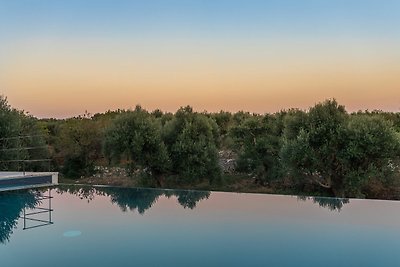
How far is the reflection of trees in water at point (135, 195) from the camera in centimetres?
870

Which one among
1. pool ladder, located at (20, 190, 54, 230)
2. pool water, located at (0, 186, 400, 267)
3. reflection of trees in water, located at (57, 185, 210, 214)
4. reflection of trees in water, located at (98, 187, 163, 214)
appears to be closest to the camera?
pool water, located at (0, 186, 400, 267)

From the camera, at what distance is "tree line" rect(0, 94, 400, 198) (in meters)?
12.0

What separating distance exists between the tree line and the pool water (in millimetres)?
3751

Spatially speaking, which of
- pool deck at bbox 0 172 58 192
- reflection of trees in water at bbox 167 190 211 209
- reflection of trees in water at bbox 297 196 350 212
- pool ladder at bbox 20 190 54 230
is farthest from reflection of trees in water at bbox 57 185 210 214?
reflection of trees in water at bbox 297 196 350 212

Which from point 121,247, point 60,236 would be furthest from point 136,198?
point 121,247

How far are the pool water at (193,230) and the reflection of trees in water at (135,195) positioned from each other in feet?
0.08

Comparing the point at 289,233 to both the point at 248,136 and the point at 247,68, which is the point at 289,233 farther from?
the point at 248,136

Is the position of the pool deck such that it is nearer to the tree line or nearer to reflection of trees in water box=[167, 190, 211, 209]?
the tree line

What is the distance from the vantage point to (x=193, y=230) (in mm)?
6621

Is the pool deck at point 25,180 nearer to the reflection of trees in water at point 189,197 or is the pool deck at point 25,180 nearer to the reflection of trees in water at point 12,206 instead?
the reflection of trees in water at point 12,206

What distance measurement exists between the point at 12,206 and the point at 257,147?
29.3ft

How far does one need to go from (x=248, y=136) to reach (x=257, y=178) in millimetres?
1671

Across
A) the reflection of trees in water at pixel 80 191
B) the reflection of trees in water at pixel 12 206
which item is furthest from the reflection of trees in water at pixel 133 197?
the reflection of trees in water at pixel 12 206

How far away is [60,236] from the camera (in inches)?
244
